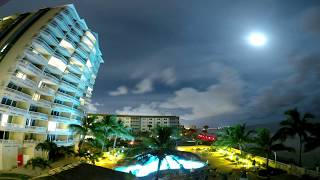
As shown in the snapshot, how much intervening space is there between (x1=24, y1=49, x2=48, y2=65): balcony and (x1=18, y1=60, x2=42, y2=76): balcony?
1.26 m

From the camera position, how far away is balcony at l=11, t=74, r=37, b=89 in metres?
51.2

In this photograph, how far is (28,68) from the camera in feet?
180

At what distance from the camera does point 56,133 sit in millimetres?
66250

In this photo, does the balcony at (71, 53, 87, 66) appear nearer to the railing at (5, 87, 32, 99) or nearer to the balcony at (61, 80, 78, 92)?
the balcony at (61, 80, 78, 92)

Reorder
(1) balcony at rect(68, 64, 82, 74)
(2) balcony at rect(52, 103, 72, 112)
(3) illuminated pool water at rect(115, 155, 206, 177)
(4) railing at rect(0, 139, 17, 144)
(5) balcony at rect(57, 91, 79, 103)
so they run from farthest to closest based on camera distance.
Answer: (1) balcony at rect(68, 64, 82, 74), (5) balcony at rect(57, 91, 79, 103), (2) balcony at rect(52, 103, 72, 112), (4) railing at rect(0, 139, 17, 144), (3) illuminated pool water at rect(115, 155, 206, 177)

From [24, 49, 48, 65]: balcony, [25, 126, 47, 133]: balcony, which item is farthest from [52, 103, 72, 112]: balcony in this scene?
[24, 49, 48, 65]: balcony

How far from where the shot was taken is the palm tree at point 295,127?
48.7 m

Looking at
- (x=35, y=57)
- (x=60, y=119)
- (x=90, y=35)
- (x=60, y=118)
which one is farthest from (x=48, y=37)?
(x=90, y=35)

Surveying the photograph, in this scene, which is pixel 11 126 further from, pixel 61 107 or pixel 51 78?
pixel 61 107

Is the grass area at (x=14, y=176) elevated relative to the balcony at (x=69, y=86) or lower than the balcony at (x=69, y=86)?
lower

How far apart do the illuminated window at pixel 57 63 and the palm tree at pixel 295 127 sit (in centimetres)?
4548

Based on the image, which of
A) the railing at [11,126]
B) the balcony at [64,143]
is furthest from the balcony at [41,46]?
the balcony at [64,143]

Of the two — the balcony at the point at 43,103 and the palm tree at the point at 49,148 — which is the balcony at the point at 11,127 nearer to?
the palm tree at the point at 49,148

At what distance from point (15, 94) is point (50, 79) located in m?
11.6
